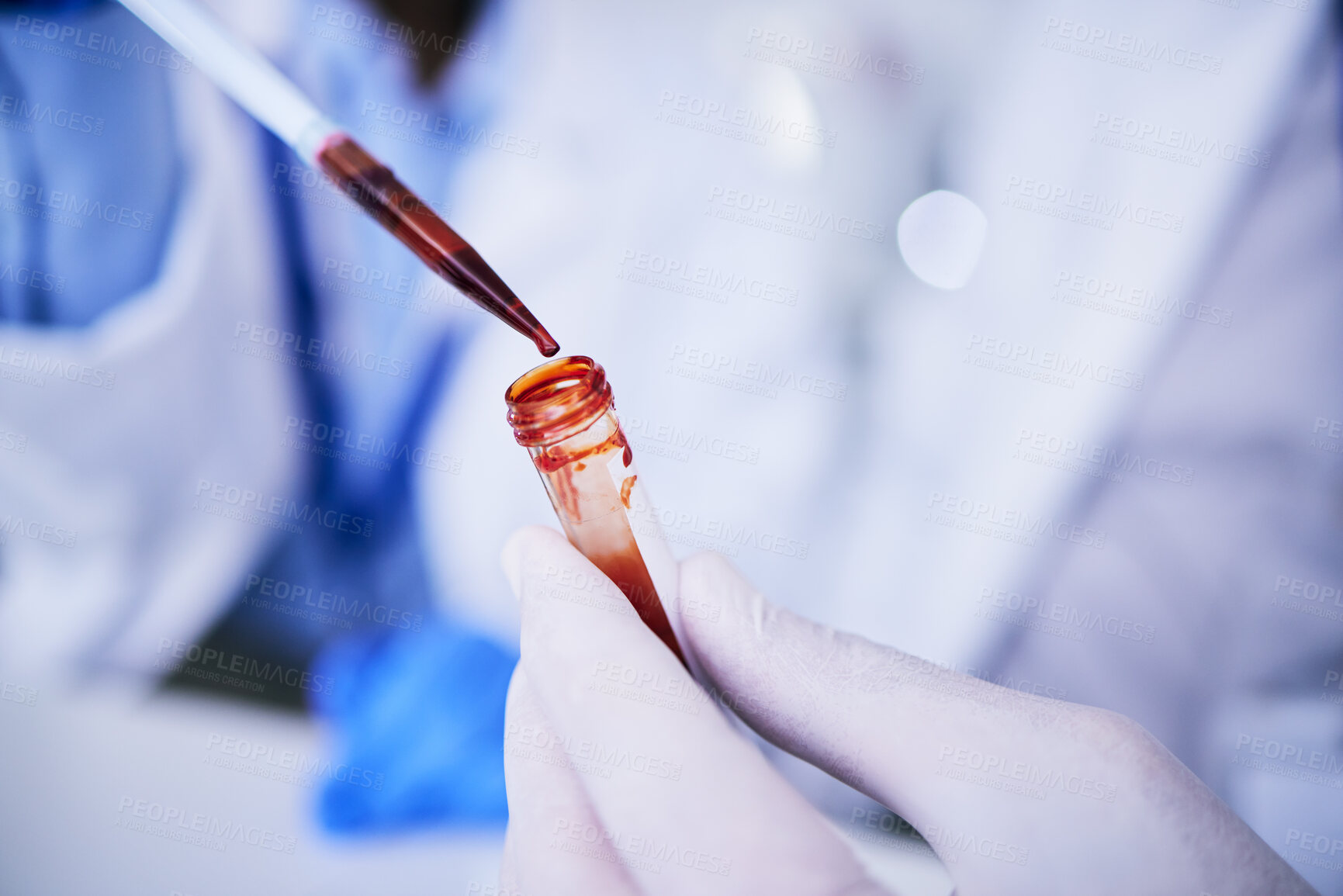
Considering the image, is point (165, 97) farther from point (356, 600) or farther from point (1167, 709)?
point (1167, 709)

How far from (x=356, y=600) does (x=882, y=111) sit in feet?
3.64

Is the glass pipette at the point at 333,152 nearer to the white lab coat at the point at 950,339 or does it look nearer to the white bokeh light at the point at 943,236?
the white lab coat at the point at 950,339

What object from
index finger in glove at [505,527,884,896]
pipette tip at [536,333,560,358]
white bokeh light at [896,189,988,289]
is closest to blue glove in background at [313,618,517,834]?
index finger in glove at [505,527,884,896]

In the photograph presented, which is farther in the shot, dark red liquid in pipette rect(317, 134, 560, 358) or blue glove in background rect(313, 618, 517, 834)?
blue glove in background rect(313, 618, 517, 834)

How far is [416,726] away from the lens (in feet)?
3.23

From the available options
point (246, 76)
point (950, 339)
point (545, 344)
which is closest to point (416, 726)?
point (545, 344)

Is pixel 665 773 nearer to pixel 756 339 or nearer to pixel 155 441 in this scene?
pixel 756 339

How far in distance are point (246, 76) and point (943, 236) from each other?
89cm

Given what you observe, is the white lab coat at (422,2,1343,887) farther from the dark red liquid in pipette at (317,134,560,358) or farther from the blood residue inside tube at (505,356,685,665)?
the dark red liquid in pipette at (317,134,560,358)

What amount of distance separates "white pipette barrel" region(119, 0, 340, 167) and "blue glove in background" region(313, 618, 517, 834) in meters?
0.77

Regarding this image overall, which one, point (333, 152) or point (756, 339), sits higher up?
point (333, 152)

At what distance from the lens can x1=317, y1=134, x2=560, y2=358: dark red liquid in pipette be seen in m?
0.44

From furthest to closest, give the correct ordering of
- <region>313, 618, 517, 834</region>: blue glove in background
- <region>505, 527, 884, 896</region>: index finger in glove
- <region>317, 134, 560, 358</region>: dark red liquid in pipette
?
<region>313, 618, 517, 834</region>: blue glove in background → <region>505, 527, 884, 896</region>: index finger in glove → <region>317, 134, 560, 358</region>: dark red liquid in pipette

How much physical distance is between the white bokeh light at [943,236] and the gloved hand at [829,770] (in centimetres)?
62
